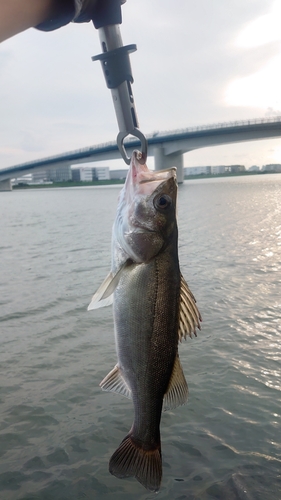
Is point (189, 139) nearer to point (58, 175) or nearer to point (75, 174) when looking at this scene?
point (58, 175)

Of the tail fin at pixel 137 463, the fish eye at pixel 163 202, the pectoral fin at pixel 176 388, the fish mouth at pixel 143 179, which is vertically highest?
the fish mouth at pixel 143 179

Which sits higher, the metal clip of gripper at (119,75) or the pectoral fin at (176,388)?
the metal clip of gripper at (119,75)

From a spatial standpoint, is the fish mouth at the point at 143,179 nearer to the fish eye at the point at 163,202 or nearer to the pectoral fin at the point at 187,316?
the fish eye at the point at 163,202

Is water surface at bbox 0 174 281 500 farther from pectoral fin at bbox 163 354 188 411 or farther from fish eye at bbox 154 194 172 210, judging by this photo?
fish eye at bbox 154 194 172 210

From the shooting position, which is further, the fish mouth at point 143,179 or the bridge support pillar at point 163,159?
the bridge support pillar at point 163,159

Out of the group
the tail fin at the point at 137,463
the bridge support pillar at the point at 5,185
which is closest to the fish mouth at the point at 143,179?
the tail fin at the point at 137,463

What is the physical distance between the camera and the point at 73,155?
58.5m

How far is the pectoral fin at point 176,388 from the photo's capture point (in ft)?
10.4

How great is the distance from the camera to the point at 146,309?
10.1 feet

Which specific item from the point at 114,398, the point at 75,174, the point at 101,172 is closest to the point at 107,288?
the point at 114,398

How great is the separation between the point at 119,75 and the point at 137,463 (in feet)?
8.61

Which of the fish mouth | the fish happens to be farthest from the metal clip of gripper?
the fish mouth

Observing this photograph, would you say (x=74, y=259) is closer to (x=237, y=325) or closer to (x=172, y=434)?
(x=237, y=325)

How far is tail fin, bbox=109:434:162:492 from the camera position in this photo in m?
3.06
